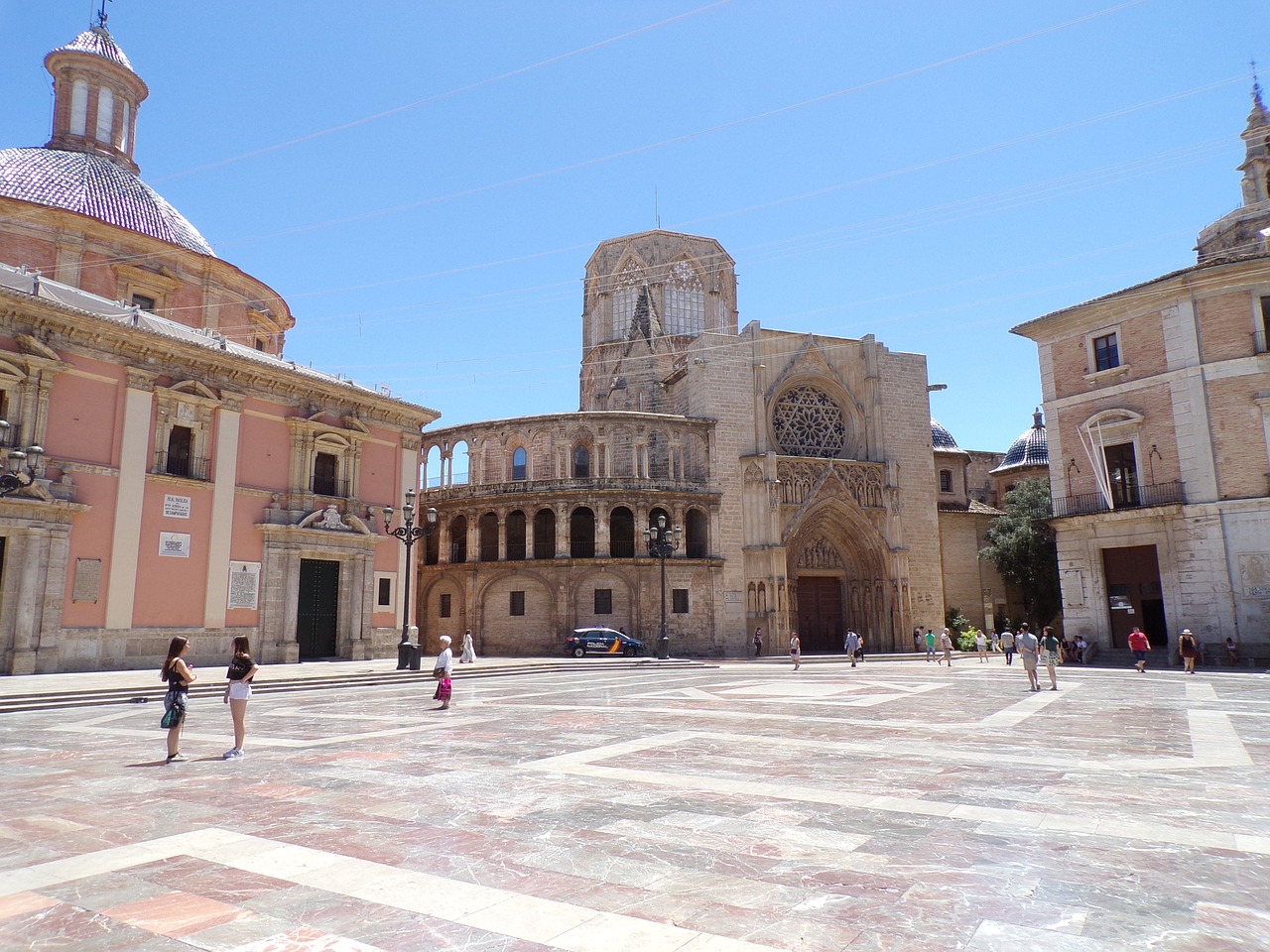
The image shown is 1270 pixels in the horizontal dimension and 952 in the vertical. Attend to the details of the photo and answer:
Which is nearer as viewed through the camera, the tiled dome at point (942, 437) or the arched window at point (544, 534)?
the arched window at point (544, 534)

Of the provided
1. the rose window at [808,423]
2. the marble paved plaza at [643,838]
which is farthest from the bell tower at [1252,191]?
the marble paved plaza at [643,838]

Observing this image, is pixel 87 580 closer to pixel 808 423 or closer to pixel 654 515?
pixel 654 515

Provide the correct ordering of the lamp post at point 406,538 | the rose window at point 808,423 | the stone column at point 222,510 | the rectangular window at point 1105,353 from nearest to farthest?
the lamp post at point 406,538, the stone column at point 222,510, the rectangular window at point 1105,353, the rose window at point 808,423

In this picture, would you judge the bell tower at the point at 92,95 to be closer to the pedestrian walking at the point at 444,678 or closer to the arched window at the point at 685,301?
the arched window at the point at 685,301

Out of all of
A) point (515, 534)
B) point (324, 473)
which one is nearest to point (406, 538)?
point (324, 473)

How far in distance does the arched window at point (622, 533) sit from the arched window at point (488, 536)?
529cm

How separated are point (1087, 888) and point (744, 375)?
116 feet

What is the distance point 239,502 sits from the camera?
78.9ft

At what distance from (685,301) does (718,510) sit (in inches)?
652

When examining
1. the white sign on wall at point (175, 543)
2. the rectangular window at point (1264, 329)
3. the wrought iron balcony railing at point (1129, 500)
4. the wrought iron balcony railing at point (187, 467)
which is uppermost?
the rectangular window at point (1264, 329)

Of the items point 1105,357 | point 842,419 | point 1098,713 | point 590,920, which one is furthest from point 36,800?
point 842,419

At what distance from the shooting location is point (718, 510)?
37.3 m

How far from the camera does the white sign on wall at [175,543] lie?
2206 centimetres

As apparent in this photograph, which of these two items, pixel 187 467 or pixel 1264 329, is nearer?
pixel 187 467
